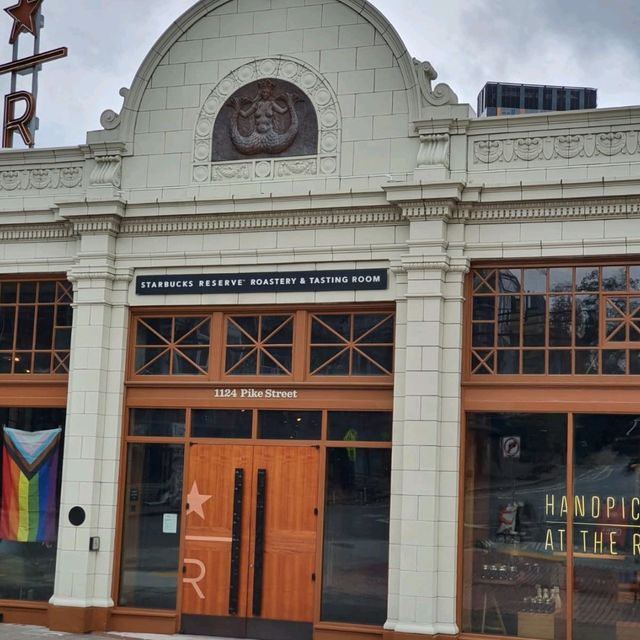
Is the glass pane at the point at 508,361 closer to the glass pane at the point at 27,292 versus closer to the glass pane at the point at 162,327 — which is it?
the glass pane at the point at 162,327

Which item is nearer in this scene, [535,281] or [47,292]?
[535,281]

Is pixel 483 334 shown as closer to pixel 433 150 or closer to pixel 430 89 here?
pixel 433 150

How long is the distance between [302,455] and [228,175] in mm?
4009

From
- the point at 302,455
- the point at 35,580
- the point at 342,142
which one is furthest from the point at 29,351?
the point at 342,142

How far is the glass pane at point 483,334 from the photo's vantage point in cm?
1247

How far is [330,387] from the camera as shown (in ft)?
42.6

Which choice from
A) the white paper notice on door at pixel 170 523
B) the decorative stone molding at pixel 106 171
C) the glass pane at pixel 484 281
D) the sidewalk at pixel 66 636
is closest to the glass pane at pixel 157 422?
the white paper notice on door at pixel 170 523

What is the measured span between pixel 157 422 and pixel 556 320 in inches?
220

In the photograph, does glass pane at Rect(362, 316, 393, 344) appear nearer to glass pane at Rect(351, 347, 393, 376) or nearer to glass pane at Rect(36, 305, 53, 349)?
glass pane at Rect(351, 347, 393, 376)

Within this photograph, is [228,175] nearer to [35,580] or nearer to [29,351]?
[29,351]

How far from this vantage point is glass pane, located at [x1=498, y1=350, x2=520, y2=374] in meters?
12.3

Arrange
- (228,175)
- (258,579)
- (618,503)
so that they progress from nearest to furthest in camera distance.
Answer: (618,503)
(258,579)
(228,175)

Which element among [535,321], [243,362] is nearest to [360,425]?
[243,362]

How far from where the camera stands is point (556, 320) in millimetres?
12188
